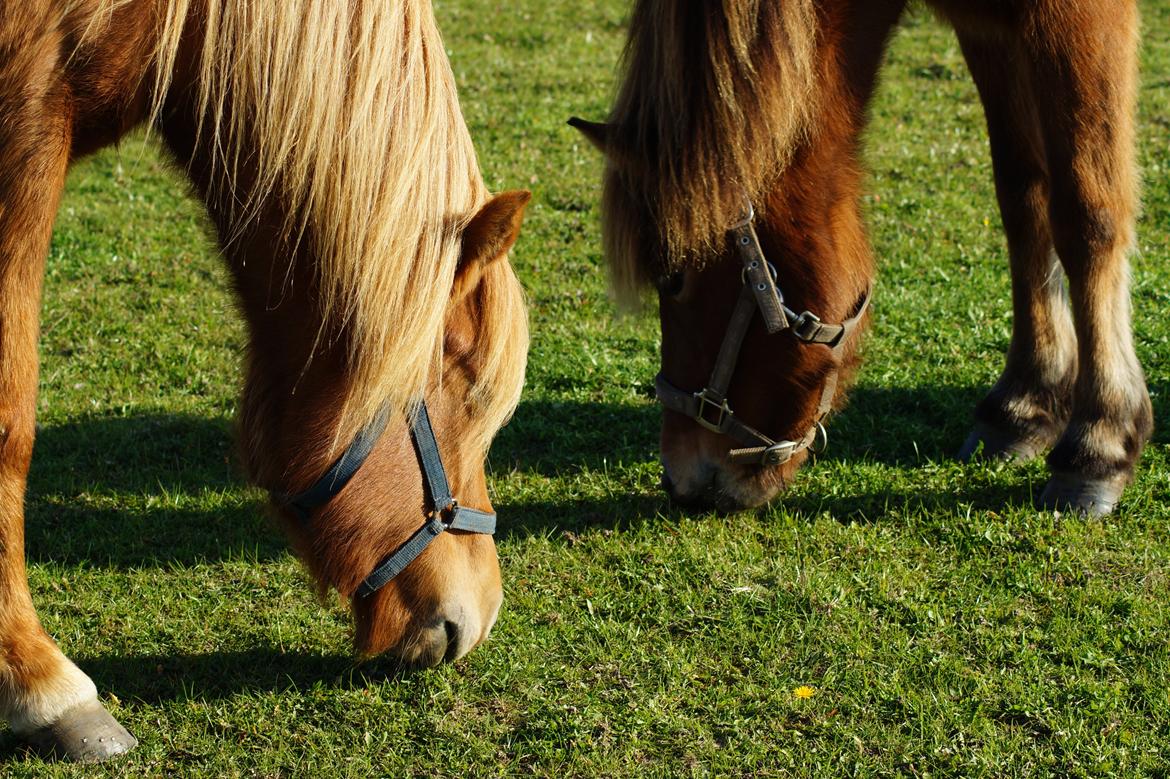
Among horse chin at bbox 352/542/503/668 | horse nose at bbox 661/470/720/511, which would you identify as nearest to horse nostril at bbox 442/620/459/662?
horse chin at bbox 352/542/503/668

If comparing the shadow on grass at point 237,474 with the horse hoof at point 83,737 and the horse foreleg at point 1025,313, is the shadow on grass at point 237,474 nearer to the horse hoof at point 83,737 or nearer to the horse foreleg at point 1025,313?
the horse foreleg at point 1025,313

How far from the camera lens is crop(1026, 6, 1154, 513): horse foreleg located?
3393mm

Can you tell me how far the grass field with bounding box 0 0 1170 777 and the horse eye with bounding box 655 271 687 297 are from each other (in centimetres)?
89

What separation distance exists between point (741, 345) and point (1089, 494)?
134 centimetres

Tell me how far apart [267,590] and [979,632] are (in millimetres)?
2176

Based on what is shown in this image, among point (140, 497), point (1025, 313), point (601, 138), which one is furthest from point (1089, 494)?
point (140, 497)

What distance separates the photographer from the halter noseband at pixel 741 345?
129 inches

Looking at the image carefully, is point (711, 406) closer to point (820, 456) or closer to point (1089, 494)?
point (820, 456)

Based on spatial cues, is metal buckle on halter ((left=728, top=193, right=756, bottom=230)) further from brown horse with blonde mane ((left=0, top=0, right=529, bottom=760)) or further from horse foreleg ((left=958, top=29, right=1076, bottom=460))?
horse foreleg ((left=958, top=29, right=1076, bottom=460))

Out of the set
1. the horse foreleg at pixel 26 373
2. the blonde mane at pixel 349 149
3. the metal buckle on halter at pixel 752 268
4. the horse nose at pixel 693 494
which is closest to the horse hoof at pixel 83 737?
the horse foreleg at pixel 26 373

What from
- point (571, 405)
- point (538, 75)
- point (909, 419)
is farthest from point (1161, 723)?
point (538, 75)

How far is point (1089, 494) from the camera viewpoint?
374cm

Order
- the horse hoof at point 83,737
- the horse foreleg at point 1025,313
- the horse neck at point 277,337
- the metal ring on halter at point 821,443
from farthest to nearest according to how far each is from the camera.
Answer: the horse foreleg at point 1025,313 < the metal ring on halter at point 821,443 < the horse hoof at point 83,737 < the horse neck at point 277,337

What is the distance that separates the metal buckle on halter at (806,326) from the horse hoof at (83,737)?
215 cm
